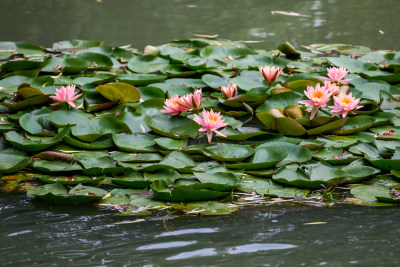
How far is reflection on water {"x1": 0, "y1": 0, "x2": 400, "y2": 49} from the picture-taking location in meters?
4.50

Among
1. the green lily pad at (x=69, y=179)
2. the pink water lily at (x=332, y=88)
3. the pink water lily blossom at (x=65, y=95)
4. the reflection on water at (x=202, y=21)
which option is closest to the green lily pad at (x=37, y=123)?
the pink water lily blossom at (x=65, y=95)

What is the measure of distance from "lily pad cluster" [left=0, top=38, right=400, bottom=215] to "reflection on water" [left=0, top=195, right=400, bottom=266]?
0.09 meters

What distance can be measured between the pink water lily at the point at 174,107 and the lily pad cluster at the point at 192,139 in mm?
45

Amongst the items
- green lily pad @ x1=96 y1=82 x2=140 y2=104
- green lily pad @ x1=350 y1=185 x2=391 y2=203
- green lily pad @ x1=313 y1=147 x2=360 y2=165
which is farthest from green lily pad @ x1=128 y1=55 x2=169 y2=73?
green lily pad @ x1=350 y1=185 x2=391 y2=203

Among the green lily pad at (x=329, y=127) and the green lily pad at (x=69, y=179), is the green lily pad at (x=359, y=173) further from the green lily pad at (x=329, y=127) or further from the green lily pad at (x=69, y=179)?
the green lily pad at (x=69, y=179)

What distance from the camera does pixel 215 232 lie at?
1.64 meters

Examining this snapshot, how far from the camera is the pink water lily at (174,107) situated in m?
2.34

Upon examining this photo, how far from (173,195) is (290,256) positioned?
0.52 m

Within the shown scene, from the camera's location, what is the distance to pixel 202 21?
5.06 metres

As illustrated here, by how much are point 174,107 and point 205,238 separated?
88 centimetres

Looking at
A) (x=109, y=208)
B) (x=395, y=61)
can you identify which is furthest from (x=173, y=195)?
(x=395, y=61)

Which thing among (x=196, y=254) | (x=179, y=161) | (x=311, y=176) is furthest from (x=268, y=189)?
(x=196, y=254)

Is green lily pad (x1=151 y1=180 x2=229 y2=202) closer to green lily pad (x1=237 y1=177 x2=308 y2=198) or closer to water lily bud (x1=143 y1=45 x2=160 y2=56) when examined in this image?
green lily pad (x1=237 y1=177 x2=308 y2=198)

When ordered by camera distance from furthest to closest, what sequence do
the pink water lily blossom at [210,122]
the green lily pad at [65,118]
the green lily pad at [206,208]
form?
the green lily pad at [65,118] < the pink water lily blossom at [210,122] < the green lily pad at [206,208]
